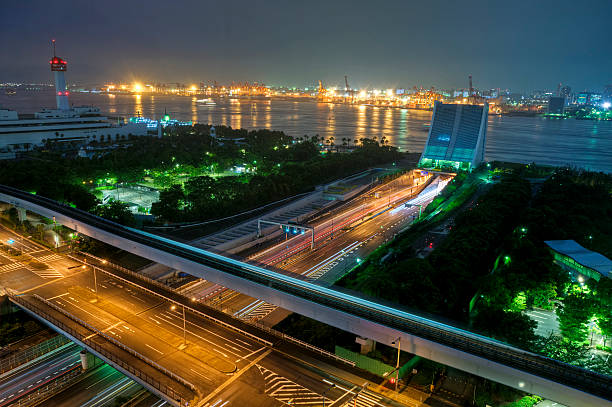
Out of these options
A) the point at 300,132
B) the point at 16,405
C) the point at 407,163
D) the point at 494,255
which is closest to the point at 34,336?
the point at 16,405

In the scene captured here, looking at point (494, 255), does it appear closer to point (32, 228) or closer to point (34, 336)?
point (34, 336)

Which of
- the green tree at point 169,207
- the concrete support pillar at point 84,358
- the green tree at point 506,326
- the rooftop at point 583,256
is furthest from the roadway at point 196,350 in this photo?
the rooftop at point 583,256

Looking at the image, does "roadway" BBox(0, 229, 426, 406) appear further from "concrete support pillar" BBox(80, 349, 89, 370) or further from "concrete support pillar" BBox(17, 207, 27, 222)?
"concrete support pillar" BBox(17, 207, 27, 222)

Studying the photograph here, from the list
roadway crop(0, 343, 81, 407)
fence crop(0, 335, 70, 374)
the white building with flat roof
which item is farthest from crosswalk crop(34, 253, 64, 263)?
the white building with flat roof

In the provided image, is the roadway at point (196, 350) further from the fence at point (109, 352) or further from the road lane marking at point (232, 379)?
the fence at point (109, 352)

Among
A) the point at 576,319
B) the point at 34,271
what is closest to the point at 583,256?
the point at 576,319
